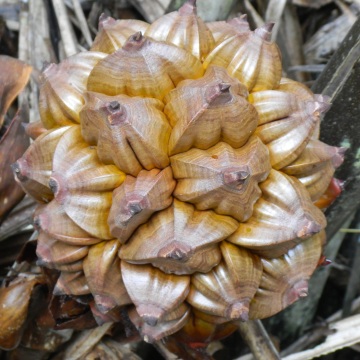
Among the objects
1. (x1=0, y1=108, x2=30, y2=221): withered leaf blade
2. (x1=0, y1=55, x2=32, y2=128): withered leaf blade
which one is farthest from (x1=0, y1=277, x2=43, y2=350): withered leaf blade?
(x1=0, y1=55, x2=32, y2=128): withered leaf blade

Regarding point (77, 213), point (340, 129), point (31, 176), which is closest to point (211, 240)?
point (77, 213)

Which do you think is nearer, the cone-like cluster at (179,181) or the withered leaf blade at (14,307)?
the cone-like cluster at (179,181)

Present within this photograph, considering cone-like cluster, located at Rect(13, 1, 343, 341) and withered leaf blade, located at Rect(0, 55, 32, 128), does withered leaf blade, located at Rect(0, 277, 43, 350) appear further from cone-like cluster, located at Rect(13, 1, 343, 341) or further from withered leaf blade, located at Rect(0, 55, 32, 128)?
withered leaf blade, located at Rect(0, 55, 32, 128)

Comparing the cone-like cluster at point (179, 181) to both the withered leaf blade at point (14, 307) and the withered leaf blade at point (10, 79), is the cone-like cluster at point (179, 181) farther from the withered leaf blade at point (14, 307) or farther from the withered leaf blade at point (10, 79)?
the withered leaf blade at point (10, 79)

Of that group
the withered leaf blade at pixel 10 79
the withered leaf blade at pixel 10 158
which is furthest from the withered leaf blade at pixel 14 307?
the withered leaf blade at pixel 10 79

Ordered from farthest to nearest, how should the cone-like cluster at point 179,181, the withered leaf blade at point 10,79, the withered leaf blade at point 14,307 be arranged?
the withered leaf blade at point 10,79 < the withered leaf blade at point 14,307 < the cone-like cluster at point 179,181

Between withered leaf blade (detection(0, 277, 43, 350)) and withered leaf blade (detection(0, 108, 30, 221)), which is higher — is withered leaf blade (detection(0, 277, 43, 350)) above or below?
below

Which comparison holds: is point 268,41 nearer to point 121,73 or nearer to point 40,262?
point 121,73
